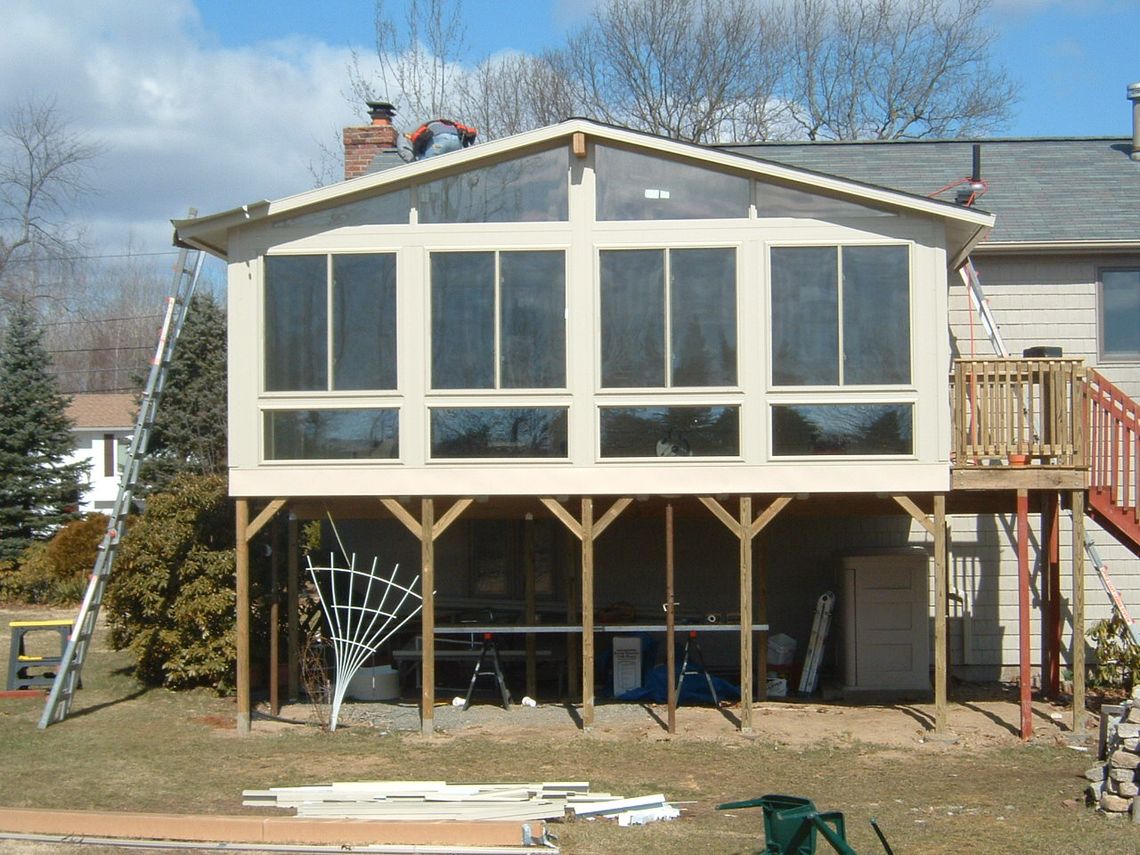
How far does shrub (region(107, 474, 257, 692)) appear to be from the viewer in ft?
45.0

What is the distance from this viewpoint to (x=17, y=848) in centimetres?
779

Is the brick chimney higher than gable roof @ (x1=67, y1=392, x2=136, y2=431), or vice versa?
the brick chimney

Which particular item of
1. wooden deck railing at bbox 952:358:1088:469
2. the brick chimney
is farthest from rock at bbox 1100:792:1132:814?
the brick chimney

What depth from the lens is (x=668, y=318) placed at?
11852 mm

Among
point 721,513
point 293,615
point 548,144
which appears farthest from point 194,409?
point 721,513

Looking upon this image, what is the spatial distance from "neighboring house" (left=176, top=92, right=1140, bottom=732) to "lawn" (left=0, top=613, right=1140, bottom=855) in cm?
73

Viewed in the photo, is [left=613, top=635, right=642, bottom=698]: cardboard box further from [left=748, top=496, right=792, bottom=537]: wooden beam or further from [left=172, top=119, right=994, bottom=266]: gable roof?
[left=172, top=119, right=994, bottom=266]: gable roof

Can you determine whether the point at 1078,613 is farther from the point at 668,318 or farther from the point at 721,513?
the point at 668,318

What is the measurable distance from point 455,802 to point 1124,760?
4570mm

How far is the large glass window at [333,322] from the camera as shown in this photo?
1191 cm

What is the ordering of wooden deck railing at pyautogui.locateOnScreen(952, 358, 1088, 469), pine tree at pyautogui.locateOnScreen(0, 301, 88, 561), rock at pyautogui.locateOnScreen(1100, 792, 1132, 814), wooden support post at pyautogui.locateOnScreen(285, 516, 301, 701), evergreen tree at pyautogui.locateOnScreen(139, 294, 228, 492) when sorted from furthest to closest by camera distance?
evergreen tree at pyautogui.locateOnScreen(139, 294, 228, 492) < pine tree at pyautogui.locateOnScreen(0, 301, 88, 561) < wooden support post at pyautogui.locateOnScreen(285, 516, 301, 701) < wooden deck railing at pyautogui.locateOnScreen(952, 358, 1088, 469) < rock at pyautogui.locateOnScreen(1100, 792, 1132, 814)

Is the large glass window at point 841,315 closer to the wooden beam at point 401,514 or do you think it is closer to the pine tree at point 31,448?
the wooden beam at point 401,514

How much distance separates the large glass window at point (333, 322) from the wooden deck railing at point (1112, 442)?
21.7ft

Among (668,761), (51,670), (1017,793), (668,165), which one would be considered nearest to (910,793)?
(1017,793)
